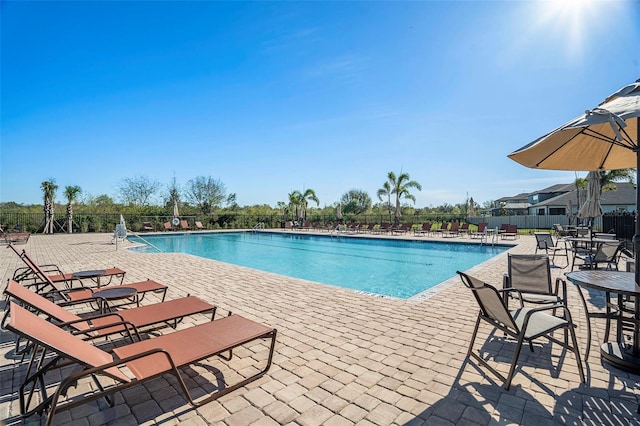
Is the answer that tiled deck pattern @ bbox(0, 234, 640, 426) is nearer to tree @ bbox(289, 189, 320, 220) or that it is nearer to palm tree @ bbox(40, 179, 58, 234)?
palm tree @ bbox(40, 179, 58, 234)

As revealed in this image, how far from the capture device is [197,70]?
11.5 meters

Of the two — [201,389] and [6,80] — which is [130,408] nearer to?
[201,389]

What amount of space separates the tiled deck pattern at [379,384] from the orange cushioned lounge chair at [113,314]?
50cm

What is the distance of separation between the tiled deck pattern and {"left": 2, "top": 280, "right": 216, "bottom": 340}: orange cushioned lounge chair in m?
0.50

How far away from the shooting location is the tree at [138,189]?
3125 centimetres

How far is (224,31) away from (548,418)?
11532 mm

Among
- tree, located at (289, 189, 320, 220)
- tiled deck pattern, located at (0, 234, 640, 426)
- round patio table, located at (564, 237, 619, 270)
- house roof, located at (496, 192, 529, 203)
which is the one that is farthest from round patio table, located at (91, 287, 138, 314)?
house roof, located at (496, 192, 529, 203)

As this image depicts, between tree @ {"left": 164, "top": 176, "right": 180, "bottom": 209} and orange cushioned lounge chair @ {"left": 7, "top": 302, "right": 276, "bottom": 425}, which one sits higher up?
tree @ {"left": 164, "top": 176, "right": 180, "bottom": 209}

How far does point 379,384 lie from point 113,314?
2.33m

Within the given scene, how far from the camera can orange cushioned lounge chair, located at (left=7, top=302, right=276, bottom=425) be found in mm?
1633

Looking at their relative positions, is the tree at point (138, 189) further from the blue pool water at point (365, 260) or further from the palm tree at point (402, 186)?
the palm tree at point (402, 186)

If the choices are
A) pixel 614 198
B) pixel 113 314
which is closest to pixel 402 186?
pixel 614 198

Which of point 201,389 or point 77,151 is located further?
point 77,151

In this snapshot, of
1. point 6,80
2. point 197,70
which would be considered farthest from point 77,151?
point 197,70
